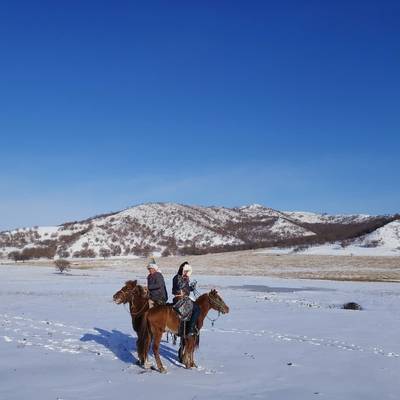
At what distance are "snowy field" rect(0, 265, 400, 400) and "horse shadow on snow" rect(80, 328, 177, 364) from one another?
0.03m

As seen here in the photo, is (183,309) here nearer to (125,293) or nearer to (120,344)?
(125,293)

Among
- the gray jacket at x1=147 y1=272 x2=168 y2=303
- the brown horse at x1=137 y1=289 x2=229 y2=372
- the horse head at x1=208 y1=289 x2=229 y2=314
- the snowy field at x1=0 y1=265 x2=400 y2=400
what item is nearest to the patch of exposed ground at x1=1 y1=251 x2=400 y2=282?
the snowy field at x1=0 y1=265 x2=400 y2=400

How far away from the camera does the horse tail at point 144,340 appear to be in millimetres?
12074

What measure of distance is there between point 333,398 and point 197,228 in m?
138

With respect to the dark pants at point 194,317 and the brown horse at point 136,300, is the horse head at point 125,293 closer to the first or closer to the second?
the brown horse at point 136,300

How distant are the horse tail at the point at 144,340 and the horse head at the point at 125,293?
2.07ft

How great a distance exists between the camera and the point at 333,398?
9.72 meters

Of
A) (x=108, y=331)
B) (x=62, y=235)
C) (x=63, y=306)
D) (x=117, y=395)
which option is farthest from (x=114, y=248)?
(x=117, y=395)

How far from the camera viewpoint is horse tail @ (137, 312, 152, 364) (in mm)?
12074

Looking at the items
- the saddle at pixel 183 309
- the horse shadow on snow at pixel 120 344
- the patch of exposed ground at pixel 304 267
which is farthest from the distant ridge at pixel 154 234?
the saddle at pixel 183 309

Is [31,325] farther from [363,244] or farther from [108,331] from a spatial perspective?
[363,244]

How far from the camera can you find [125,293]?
1254 cm

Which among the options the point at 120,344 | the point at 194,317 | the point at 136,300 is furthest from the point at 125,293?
the point at 120,344

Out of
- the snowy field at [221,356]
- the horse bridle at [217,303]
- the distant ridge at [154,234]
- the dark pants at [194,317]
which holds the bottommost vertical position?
the snowy field at [221,356]
